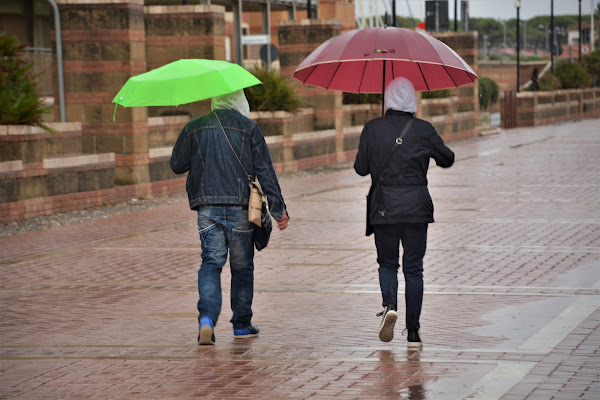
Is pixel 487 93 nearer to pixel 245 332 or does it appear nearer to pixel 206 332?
pixel 245 332

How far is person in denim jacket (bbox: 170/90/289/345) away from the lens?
8.09 meters

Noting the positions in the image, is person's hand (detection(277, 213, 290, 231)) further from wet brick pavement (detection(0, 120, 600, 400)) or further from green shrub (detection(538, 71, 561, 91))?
green shrub (detection(538, 71, 561, 91))

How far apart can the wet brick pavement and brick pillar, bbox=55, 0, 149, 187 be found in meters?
2.56

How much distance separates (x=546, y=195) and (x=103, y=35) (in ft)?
25.9

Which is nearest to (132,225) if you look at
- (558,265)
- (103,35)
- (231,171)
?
(103,35)

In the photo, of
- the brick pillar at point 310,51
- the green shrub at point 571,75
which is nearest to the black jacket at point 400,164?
the brick pillar at point 310,51

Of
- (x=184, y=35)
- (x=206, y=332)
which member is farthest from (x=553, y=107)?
(x=206, y=332)

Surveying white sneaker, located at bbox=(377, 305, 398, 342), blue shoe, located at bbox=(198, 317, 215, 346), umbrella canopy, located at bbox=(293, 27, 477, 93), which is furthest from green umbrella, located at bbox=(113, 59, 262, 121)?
white sneaker, located at bbox=(377, 305, 398, 342)

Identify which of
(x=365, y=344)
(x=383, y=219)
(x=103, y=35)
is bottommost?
(x=365, y=344)

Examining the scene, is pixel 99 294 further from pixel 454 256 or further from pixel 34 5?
pixel 34 5

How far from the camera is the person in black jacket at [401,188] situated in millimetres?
7918

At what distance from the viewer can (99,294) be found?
410 inches

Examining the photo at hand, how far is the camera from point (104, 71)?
1939 centimetres

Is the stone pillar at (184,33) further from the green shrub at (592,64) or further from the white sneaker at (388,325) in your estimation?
the green shrub at (592,64)
